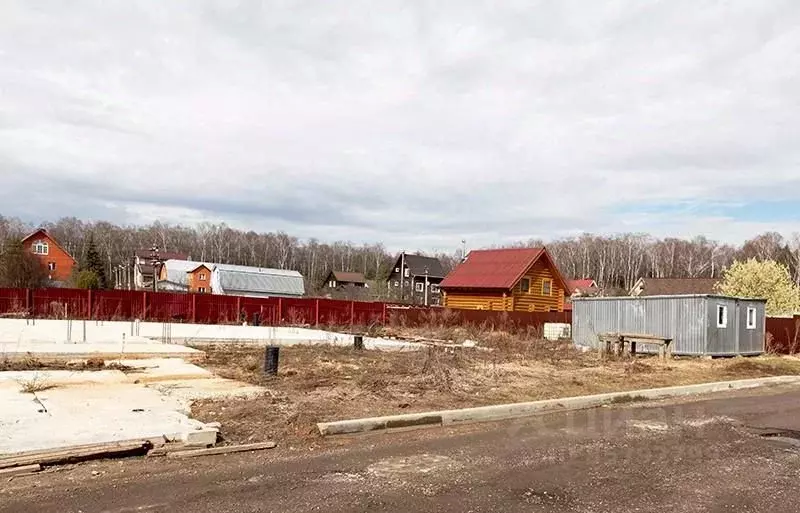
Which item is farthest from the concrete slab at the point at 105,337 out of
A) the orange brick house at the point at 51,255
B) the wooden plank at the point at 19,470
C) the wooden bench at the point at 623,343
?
the orange brick house at the point at 51,255

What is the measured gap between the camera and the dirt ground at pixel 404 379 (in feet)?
28.8

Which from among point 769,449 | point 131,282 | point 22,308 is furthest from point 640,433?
point 131,282

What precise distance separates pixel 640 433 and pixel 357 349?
40.1 ft

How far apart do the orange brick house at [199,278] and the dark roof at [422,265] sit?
28.0 m

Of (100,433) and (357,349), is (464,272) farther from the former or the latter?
(100,433)

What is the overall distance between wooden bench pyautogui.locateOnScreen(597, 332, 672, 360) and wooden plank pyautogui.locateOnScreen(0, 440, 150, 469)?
1567 centimetres

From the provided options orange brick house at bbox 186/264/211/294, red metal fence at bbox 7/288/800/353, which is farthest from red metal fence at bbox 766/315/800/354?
orange brick house at bbox 186/264/211/294

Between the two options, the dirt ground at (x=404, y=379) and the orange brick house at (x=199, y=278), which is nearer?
the dirt ground at (x=404, y=379)

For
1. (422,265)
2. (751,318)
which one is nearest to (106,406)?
(751,318)

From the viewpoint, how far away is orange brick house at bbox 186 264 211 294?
83438mm

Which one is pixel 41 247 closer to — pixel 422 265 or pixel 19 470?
pixel 422 265

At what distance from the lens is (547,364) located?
17.0 metres

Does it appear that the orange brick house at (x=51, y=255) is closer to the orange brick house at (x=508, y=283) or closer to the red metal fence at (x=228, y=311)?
the red metal fence at (x=228, y=311)

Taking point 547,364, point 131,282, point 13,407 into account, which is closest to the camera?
point 13,407
